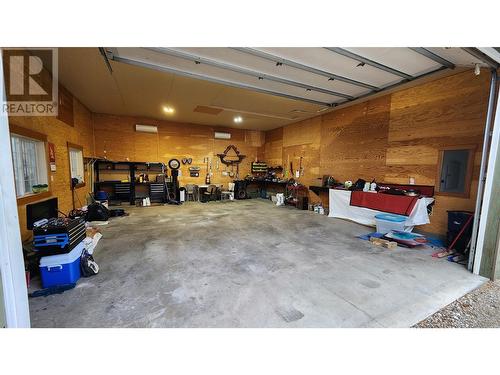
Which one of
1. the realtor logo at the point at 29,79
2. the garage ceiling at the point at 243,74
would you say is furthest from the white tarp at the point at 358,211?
the realtor logo at the point at 29,79

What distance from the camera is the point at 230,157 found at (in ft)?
29.7

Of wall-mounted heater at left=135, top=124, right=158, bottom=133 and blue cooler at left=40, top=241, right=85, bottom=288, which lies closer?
blue cooler at left=40, top=241, right=85, bottom=288

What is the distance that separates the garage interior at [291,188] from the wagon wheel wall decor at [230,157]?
6.13 ft

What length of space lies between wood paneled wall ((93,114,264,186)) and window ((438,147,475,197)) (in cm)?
679

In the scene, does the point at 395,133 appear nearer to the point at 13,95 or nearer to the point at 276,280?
the point at 276,280

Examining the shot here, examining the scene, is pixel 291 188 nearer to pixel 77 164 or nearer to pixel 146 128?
pixel 146 128

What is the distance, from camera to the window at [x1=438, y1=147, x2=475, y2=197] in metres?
3.43

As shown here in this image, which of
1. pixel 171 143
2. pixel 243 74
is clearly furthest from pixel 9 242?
pixel 171 143

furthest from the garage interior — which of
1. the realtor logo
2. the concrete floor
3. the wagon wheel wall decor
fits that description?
the wagon wheel wall decor

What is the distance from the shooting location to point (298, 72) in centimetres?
Result: 361

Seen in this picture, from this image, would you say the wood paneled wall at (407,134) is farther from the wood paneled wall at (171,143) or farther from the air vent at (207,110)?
the wood paneled wall at (171,143)

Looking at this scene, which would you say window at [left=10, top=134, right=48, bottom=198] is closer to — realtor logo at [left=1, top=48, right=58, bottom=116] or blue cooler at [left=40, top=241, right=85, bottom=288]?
realtor logo at [left=1, top=48, right=58, bottom=116]

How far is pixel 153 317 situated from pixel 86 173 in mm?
Answer: 5919

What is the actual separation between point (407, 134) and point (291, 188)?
369 centimetres
